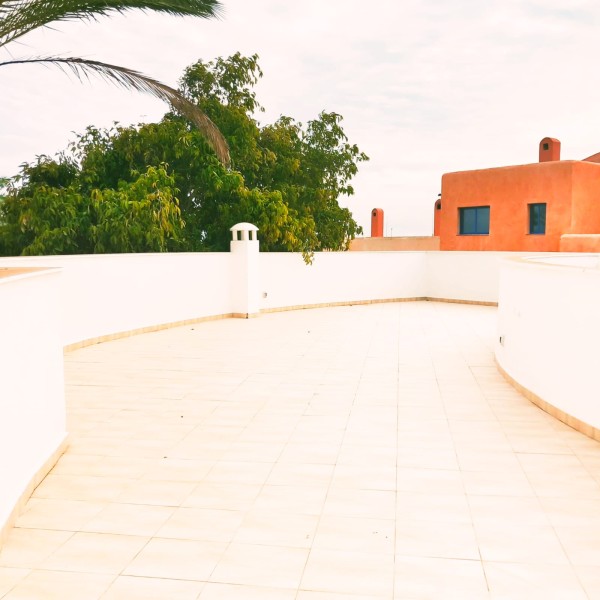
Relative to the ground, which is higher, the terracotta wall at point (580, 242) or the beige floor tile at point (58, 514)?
the terracotta wall at point (580, 242)

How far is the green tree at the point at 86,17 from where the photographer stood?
6715 millimetres

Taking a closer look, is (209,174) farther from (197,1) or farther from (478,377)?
(478,377)

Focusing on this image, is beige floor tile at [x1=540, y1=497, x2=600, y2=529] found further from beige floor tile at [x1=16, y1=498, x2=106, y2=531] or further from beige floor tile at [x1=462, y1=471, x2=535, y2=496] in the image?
beige floor tile at [x1=16, y1=498, x2=106, y2=531]

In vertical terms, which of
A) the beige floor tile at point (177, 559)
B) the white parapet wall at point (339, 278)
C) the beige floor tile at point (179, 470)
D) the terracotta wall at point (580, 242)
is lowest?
the beige floor tile at point (179, 470)

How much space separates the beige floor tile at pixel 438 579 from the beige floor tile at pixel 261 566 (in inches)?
20.2

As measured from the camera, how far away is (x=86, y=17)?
7156 millimetres

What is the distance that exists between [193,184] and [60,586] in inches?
513

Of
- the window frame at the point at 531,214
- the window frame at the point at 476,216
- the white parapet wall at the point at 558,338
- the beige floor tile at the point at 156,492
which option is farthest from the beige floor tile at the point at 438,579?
the window frame at the point at 476,216

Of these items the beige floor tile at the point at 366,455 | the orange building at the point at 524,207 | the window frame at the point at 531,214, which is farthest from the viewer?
the window frame at the point at 531,214

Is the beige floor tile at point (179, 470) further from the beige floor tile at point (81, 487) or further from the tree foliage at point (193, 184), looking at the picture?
the tree foliage at point (193, 184)

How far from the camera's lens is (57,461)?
4863 millimetres

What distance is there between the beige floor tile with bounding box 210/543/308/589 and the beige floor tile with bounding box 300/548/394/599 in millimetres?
63

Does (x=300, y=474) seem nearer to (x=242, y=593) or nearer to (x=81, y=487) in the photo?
(x=81, y=487)

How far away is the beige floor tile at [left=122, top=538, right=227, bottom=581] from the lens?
3.20 meters
